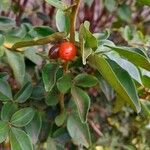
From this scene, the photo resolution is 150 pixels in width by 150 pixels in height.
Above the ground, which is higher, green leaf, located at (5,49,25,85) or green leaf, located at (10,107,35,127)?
green leaf, located at (5,49,25,85)

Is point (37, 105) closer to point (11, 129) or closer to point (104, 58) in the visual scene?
point (11, 129)

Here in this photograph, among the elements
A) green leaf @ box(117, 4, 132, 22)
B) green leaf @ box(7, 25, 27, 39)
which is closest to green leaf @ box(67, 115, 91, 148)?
green leaf @ box(7, 25, 27, 39)

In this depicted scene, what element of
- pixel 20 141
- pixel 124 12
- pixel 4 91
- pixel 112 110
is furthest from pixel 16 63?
pixel 124 12

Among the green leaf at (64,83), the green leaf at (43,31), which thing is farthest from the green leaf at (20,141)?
the green leaf at (43,31)

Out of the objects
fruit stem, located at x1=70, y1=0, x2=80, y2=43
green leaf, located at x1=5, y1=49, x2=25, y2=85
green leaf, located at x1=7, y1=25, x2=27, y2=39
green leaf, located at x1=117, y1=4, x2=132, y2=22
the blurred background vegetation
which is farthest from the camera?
green leaf, located at x1=117, y1=4, x2=132, y2=22

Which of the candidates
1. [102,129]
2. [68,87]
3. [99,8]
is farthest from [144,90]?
[99,8]

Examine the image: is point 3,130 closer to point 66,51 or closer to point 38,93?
point 38,93

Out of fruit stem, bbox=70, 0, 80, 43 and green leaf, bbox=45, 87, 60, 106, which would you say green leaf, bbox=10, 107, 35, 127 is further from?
fruit stem, bbox=70, 0, 80, 43
